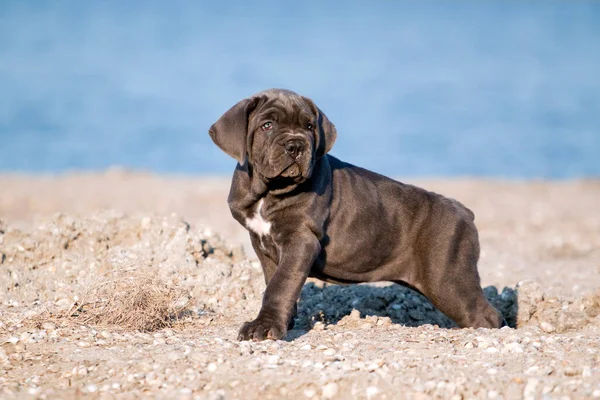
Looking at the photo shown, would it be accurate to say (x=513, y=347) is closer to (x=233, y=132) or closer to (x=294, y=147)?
(x=294, y=147)

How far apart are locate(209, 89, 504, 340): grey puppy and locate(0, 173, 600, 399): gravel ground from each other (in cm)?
41

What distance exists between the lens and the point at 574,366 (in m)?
5.69

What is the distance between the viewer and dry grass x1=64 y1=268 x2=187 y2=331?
6887 mm

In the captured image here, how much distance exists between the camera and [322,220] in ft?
23.4

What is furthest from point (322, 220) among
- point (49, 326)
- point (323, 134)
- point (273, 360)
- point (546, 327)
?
point (546, 327)

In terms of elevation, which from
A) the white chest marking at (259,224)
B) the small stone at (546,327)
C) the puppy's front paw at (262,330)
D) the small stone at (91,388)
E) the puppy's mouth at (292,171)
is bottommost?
the small stone at (91,388)

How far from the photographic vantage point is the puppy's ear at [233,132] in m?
6.71

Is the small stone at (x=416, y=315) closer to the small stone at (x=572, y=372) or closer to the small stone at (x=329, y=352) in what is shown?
the small stone at (x=329, y=352)

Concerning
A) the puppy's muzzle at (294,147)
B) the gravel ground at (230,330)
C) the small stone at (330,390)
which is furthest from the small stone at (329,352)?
the puppy's muzzle at (294,147)

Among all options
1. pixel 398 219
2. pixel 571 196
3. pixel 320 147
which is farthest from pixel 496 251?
pixel 571 196

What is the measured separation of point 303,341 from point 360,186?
1.82m

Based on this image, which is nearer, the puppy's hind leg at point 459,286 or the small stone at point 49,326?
the small stone at point 49,326

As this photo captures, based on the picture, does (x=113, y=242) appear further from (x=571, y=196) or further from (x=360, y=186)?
(x=571, y=196)

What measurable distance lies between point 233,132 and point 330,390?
2419 millimetres
